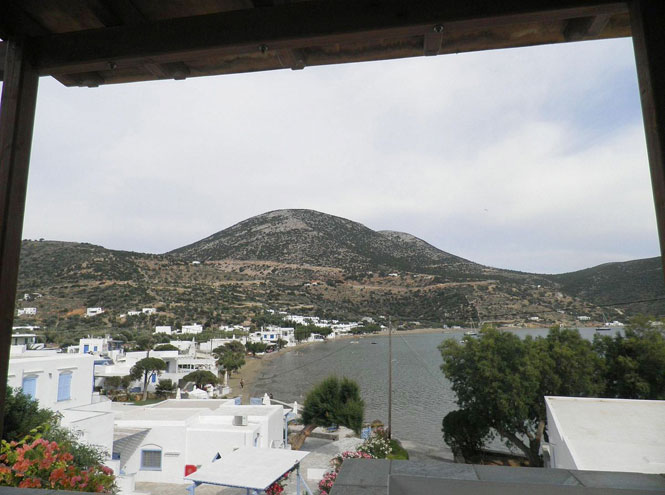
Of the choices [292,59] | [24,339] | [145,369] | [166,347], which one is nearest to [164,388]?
[145,369]

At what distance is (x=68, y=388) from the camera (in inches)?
454

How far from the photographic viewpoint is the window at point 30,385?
1014cm

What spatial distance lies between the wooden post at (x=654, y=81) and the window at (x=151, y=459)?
1242cm

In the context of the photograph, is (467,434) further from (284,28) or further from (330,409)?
(284,28)

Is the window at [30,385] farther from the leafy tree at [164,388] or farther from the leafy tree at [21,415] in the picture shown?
the leafy tree at [164,388]

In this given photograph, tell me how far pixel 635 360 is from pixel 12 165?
1866 centimetres

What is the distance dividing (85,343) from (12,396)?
16.6 meters

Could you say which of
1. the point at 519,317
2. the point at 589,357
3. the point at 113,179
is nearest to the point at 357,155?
the point at 113,179

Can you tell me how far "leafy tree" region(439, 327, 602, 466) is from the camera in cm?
1512

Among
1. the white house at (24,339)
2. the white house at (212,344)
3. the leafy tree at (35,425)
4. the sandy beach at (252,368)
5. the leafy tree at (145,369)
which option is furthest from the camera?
the white house at (212,344)

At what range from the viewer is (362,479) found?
141 centimetres

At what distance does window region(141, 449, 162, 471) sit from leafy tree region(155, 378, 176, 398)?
15113 mm

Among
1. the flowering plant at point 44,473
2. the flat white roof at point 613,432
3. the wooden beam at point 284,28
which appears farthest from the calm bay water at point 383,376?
the wooden beam at point 284,28

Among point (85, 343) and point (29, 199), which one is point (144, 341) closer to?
point (85, 343)
